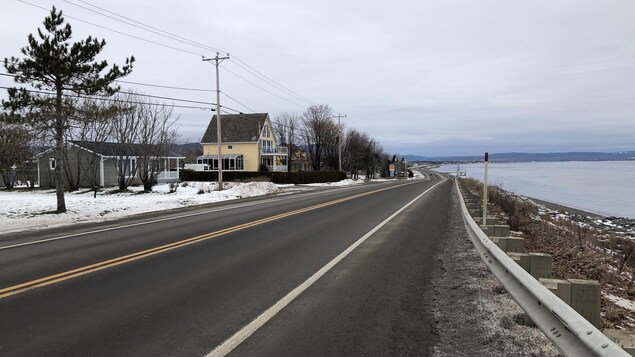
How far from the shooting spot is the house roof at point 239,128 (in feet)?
214

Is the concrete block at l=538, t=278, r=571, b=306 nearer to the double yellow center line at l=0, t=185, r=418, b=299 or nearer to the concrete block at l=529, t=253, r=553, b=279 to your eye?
the concrete block at l=529, t=253, r=553, b=279

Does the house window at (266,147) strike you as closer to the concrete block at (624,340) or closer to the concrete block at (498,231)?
the concrete block at (498,231)

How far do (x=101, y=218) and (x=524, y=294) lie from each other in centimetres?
1507

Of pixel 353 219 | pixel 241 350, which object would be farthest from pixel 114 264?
pixel 353 219

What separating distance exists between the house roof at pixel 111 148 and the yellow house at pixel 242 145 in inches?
980

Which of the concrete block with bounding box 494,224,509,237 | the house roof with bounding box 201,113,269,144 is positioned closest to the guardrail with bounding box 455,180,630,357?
the concrete block with bounding box 494,224,509,237

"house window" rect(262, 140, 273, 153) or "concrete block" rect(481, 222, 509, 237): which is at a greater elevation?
"house window" rect(262, 140, 273, 153)

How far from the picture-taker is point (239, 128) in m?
66.6

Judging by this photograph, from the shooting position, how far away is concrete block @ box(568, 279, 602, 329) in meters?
3.71

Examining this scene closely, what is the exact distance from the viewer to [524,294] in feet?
13.5

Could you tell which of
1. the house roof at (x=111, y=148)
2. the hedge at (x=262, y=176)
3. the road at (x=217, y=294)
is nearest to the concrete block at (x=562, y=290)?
the road at (x=217, y=294)

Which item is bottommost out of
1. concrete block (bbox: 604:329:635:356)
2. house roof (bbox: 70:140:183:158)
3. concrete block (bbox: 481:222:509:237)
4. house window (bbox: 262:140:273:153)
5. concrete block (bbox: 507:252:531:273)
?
concrete block (bbox: 604:329:635:356)

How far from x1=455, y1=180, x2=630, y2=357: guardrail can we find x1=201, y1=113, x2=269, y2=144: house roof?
200ft

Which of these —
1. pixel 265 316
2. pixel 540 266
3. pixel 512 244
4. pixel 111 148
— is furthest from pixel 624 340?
pixel 111 148
